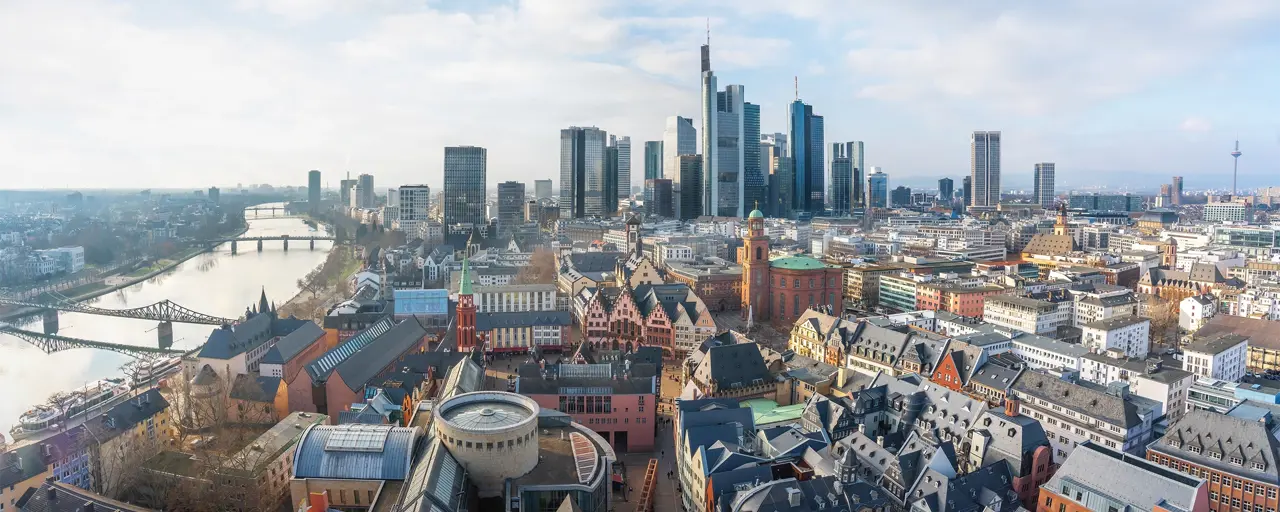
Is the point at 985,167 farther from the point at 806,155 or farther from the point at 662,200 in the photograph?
the point at 662,200

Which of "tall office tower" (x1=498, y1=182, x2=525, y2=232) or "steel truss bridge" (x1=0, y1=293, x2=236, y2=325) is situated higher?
"tall office tower" (x1=498, y1=182, x2=525, y2=232)

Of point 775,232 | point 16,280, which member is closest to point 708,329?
point 16,280

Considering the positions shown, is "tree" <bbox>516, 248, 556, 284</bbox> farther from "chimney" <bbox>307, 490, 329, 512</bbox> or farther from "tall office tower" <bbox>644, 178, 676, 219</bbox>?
"tall office tower" <bbox>644, 178, 676, 219</bbox>

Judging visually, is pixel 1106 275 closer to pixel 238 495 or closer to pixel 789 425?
pixel 789 425

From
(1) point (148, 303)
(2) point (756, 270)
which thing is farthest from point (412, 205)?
(2) point (756, 270)

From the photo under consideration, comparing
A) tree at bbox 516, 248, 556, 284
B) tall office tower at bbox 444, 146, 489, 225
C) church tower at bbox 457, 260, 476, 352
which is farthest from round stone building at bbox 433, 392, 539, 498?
tall office tower at bbox 444, 146, 489, 225
